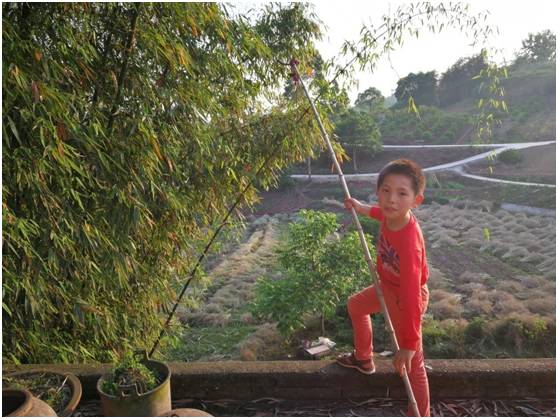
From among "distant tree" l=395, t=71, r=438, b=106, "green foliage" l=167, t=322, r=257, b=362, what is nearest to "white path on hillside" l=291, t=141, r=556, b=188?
"distant tree" l=395, t=71, r=438, b=106

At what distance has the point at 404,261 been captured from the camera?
5.04 feet

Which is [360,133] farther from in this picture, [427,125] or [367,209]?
[367,209]

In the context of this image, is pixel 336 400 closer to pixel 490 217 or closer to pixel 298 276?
pixel 298 276

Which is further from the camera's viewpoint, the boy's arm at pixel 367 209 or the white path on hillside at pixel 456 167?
the white path on hillside at pixel 456 167

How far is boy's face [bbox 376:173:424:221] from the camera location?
4.97 feet

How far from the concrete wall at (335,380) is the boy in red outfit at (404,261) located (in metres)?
0.41

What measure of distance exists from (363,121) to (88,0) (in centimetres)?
1007

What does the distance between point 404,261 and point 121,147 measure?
1384 millimetres

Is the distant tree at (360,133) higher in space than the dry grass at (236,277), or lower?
higher

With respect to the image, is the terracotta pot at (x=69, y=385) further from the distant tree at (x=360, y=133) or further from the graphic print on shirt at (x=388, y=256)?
the distant tree at (x=360, y=133)

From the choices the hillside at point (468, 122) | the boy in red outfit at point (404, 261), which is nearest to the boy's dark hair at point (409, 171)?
the boy in red outfit at point (404, 261)

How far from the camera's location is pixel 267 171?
2.60m

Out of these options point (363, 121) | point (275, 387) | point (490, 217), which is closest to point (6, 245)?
point (275, 387)

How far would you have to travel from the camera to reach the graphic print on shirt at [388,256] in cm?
165
